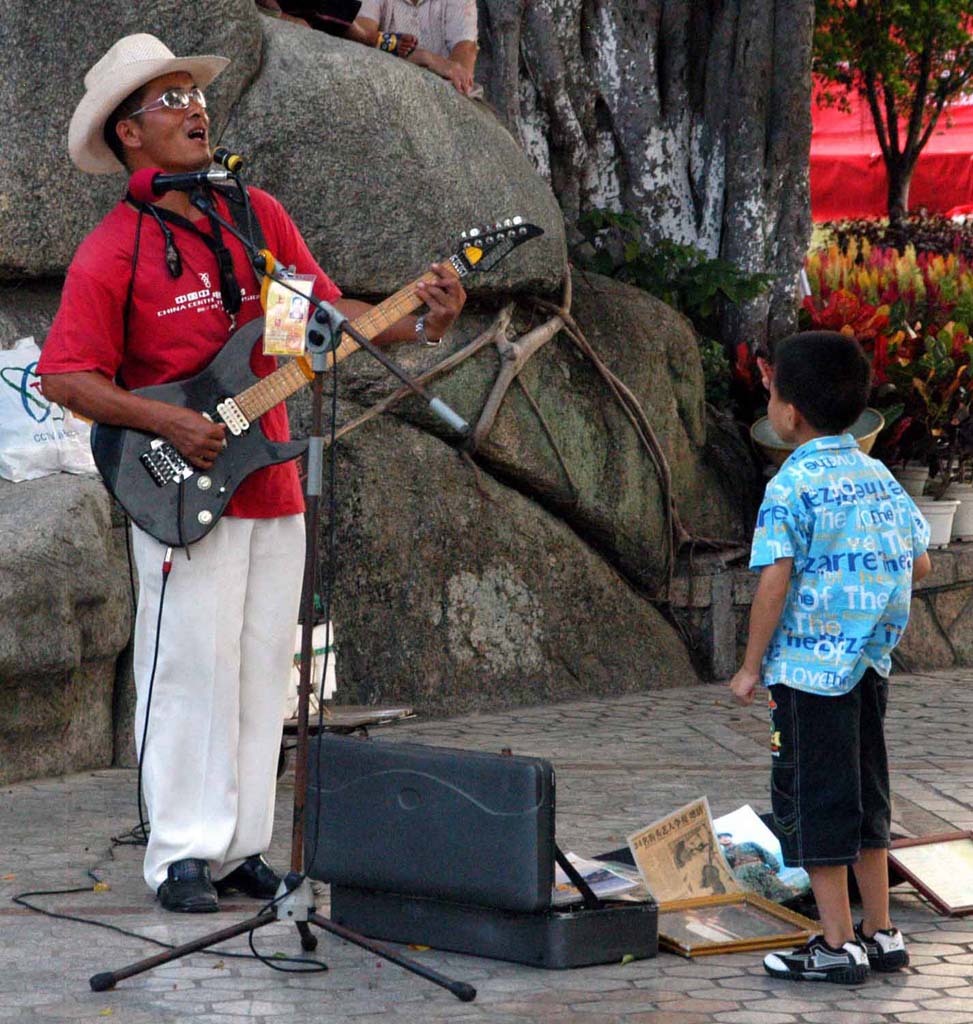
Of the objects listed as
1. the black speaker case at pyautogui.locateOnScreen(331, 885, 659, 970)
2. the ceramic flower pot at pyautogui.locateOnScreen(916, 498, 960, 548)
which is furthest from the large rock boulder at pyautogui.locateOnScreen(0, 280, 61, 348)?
the ceramic flower pot at pyautogui.locateOnScreen(916, 498, 960, 548)

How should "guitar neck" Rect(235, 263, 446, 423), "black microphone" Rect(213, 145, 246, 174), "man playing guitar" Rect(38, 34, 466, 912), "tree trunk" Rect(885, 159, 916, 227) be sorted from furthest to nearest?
"tree trunk" Rect(885, 159, 916, 227)
"man playing guitar" Rect(38, 34, 466, 912)
"guitar neck" Rect(235, 263, 446, 423)
"black microphone" Rect(213, 145, 246, 174)

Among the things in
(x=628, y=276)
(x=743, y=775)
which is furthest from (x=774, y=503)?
(x=628, y=276)

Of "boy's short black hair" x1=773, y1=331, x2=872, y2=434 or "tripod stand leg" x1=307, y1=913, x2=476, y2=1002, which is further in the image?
"boy's short black hair" x1=773, y1=331, x2=872, y2=434

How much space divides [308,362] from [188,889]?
140cm

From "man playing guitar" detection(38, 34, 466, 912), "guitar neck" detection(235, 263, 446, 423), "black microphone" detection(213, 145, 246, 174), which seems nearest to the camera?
"black microphone" detection(213, 145, 246, 174)

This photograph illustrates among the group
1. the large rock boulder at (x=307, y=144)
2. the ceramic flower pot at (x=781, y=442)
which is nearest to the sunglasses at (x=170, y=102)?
the large rock boulder at (x=307, y=144)

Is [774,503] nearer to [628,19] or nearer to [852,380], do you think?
[852,380]

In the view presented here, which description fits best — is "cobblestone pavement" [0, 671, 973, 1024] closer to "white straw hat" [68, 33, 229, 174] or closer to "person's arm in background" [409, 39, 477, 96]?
"white straw hat" [68, 33, 229, 174]

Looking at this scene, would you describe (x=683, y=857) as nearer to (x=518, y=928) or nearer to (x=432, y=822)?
(x=518, y=928)

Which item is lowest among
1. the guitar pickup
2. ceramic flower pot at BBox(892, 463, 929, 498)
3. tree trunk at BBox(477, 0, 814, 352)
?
ceramic flower pot at BBox(892, 463, 929, 498)

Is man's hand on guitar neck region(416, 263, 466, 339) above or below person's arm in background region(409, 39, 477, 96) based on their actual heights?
below

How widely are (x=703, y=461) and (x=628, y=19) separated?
2.45 meters

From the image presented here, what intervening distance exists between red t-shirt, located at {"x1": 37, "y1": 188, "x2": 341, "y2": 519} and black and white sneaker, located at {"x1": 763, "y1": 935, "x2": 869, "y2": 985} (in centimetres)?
169

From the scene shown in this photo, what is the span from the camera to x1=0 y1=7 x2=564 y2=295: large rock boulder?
6.79m
